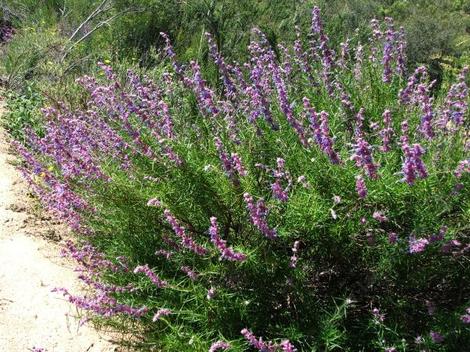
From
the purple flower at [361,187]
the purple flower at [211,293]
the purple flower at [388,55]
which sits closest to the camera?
the purple flower at [361,187]

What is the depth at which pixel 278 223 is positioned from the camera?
2.57 meters

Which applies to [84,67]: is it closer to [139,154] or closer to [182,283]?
[139,154]

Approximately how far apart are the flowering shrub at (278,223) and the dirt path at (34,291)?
0.24m

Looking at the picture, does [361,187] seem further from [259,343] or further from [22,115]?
Result: [22,115]

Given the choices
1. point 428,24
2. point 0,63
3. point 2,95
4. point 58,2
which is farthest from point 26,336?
point 428,24

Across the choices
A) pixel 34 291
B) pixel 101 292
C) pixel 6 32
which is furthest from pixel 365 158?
pixel 6 32

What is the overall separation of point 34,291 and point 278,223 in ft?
5.37

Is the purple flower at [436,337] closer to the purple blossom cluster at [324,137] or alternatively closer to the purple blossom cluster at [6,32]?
the purple blossom cluster at [324,137]

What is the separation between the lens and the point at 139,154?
3.07 metres

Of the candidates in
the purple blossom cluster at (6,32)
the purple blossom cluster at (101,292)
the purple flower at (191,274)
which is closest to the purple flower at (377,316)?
the purple flower at (191,274)

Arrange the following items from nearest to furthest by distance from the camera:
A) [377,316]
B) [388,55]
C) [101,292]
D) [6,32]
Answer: [377,316], [101,292], [388,55], [6,32]

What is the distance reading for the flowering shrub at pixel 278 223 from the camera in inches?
94.7

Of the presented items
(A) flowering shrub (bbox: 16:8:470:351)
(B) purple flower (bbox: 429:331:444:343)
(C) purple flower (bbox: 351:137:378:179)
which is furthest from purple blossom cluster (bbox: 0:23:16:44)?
(B) purple flower (bbox: 429:331:444:343)

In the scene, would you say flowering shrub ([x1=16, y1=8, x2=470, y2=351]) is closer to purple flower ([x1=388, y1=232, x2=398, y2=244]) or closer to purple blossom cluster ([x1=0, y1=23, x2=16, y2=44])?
purple flower ([x1=388, y1=232, x2=398, y2=244])
